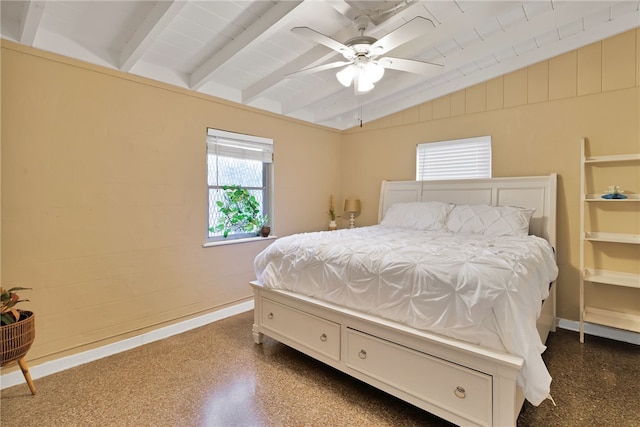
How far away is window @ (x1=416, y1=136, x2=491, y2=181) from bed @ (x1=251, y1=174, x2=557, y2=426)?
0.81 meters

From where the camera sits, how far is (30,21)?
6.59ft

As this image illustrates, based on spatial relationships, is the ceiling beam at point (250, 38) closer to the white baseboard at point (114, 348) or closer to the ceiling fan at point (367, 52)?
the ceiling fan at point (367, 52)

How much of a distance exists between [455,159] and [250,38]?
2754 mm

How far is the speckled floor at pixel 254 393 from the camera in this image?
6.05ft

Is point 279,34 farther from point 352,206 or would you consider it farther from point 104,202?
point 352,206

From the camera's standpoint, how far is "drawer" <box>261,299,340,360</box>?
2191mm

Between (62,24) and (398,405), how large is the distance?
3.50 metres

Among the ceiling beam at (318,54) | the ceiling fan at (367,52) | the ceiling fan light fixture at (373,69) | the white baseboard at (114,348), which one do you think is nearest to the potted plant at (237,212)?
the white baseboard at (114,348)

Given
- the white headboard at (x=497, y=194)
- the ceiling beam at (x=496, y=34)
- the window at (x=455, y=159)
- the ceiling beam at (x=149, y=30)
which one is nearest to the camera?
the ceiling beam at (x=149, y=30)

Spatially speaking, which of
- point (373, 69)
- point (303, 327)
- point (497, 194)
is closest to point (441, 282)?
point (303, 327)

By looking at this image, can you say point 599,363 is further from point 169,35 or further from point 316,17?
point 169,35

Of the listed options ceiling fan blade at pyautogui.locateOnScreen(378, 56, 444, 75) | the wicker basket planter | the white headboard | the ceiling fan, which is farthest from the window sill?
ceiling fan blade at pyautogui.locateOnScreen(378, 56, 444, 75)

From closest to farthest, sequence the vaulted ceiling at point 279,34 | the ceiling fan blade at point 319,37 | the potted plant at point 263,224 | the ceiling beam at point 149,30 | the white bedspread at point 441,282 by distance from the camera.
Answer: the white bedspread at point 441,282 → the ceiling fan blade at point 319,37 → the ceiling beam at point 149,30 → the vaulted ceiling at point 279,34 → the potted plant at point 263,224

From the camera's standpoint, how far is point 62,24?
2.23 m
